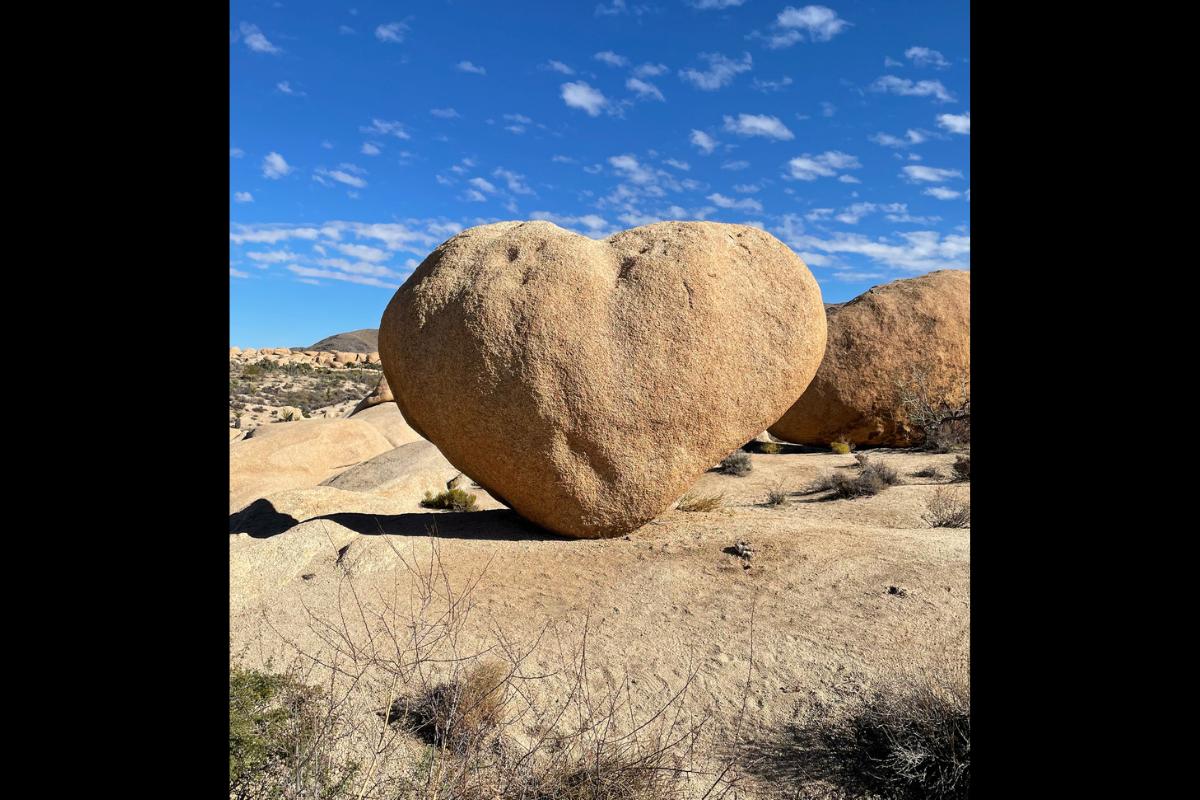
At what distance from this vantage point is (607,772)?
8.77ft

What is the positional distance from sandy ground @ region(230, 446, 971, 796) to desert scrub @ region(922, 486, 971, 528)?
44 cm

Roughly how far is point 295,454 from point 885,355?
10.1 meters

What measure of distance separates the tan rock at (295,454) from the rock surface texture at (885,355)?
8.20 meters

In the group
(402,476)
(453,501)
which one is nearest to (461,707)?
(453,501)

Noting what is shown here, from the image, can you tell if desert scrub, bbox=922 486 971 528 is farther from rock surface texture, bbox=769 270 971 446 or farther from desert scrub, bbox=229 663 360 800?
desert scrub, bbox=229 663 360 800

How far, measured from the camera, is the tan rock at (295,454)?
376 inches

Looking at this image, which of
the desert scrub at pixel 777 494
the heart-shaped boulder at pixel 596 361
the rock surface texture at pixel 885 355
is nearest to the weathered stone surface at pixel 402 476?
the heart-shaped boulder at pixel 596 361

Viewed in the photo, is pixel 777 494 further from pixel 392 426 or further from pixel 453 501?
pixel 392 426

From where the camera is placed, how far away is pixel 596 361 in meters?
5.20

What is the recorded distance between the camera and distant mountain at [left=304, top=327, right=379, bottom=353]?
76.9 m
